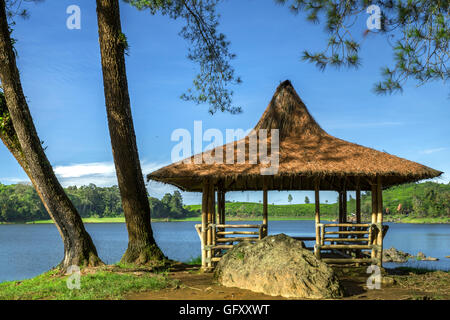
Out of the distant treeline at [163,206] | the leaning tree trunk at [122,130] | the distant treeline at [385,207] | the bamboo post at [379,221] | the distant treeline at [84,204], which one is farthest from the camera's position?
the distant treeline at [84,204]

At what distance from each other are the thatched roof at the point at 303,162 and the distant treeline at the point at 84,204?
66750mm

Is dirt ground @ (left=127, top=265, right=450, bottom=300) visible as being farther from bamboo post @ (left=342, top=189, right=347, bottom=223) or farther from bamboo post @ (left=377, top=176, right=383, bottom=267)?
bamboo post @ (left=342, top=189, right=347, bottom=223)

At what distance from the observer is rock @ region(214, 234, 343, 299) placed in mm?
6117

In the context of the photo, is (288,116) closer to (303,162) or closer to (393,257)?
(303,162)

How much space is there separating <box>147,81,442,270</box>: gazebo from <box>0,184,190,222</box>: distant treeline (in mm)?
66908

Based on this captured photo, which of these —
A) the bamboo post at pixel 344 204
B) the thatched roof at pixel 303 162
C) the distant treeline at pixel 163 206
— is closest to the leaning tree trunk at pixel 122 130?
the thatched roof at pixel 303 162

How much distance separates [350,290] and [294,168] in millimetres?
2456

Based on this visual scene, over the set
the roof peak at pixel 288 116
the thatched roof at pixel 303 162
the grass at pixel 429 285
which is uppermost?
the roof peak at pixel 288 116

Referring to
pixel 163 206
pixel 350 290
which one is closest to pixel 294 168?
pixel 350 290

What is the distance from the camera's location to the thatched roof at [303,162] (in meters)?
8.35

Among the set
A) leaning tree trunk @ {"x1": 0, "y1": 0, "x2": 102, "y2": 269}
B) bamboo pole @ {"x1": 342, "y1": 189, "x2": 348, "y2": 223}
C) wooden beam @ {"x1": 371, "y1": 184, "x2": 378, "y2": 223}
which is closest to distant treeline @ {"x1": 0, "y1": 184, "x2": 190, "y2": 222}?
bamboo pole @ {"x1": 342, "y1": 189, "x2": 348, "y2": 223}

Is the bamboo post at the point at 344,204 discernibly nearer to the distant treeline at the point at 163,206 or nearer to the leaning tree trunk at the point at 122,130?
the leaning tree trunk at the point at 122,130
